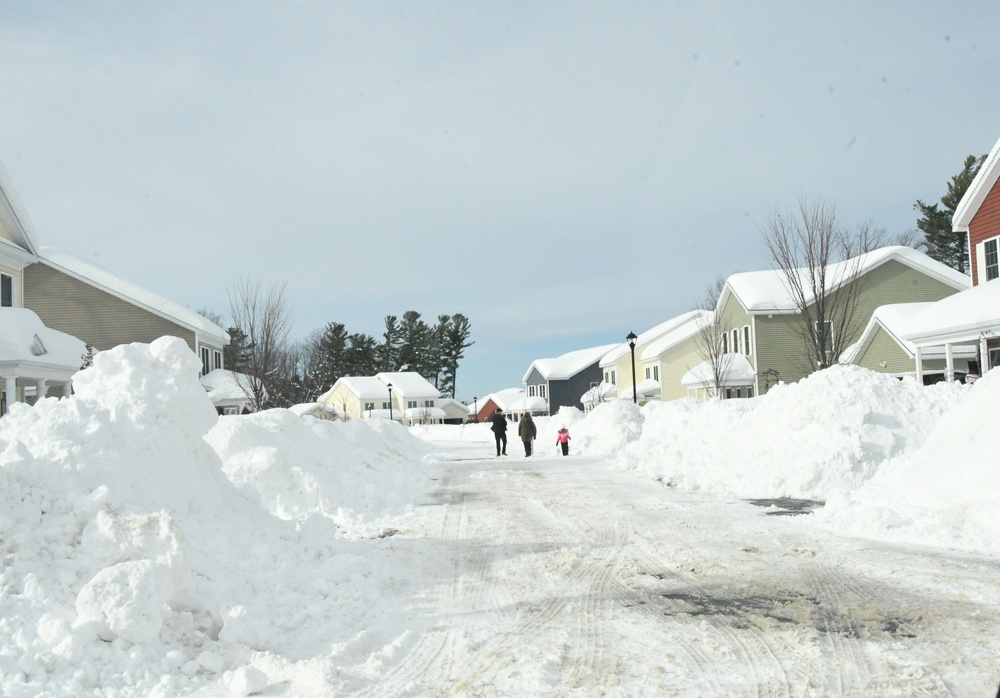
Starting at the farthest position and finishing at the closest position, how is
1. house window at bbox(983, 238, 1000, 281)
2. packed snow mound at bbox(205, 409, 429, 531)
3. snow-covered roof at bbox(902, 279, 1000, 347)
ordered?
house window at bbox(983, 238, 1000, 281) → snow-covered roof at bbox(902, 279, 1000, 347) → packed snow mound at bbox(205, 409, 429, 531)

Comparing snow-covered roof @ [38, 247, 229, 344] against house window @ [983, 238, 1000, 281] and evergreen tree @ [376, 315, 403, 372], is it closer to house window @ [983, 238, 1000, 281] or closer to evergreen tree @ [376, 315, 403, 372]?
house window @ [983, 238, 1000, 281]

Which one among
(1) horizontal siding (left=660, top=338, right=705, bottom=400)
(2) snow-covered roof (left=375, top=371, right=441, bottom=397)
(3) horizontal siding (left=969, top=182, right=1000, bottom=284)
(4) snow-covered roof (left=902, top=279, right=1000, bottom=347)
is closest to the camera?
(4) snow-covered roof (left=902, top=279, right=1000, bottom=347)

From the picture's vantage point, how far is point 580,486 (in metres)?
15.4

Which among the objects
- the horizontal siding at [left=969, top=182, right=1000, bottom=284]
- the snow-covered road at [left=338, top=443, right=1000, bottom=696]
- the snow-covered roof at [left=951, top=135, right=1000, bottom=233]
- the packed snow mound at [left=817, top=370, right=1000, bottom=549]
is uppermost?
the snow-covered roof at [left=951, top=135, right=1000, bottom=233]

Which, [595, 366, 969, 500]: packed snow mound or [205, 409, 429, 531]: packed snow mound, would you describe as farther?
[595, 366, 969, 500]: packed snow mound

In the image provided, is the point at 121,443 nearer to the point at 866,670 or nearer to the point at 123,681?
the point at 123,681

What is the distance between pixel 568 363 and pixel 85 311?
47.0m

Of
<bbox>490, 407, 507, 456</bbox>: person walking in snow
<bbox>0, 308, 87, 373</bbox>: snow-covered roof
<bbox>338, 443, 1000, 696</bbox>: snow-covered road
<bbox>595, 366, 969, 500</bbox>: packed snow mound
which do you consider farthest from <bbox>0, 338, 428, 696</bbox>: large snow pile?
<bbox>490, 407, 507, 456</bbox>: person walking in snow

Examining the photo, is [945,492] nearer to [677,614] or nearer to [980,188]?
[677,614]

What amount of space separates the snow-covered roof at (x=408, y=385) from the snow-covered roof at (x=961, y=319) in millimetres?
55695

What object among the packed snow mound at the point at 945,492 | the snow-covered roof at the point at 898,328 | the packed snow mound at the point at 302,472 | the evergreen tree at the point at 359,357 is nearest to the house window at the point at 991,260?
the snow-covered roof at the point at 898,328

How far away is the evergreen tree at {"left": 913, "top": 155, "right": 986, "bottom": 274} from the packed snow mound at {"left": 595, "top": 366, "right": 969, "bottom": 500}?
42.9m

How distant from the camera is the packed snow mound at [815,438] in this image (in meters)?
12.5

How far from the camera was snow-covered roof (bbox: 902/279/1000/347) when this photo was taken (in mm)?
18797
